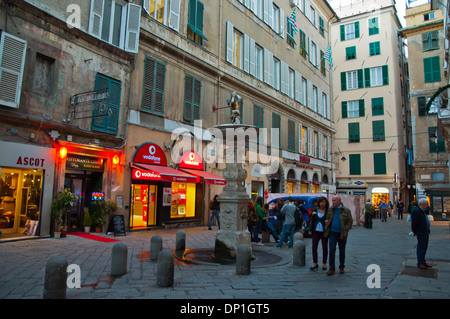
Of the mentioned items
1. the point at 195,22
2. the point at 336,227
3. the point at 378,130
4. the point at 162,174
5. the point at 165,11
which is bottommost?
the point at 336,227

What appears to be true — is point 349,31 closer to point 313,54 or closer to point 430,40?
point 430,40

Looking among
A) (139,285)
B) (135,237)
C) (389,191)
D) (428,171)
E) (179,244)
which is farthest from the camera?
(389,191)

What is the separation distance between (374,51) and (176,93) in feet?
101

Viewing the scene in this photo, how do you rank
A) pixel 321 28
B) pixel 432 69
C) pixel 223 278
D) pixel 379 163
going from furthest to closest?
pixel 379 163
pixel 432 69
pixel 321 28
pixel 223 278

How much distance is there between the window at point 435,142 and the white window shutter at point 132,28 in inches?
1100

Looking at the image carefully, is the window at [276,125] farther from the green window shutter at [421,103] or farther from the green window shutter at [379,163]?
the green window shutter at [379,163]

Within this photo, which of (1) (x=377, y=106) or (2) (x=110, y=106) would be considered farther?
(1) (x=377, y=106)

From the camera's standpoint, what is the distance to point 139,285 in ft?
17.8

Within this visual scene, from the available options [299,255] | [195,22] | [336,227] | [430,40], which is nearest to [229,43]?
[195,22]

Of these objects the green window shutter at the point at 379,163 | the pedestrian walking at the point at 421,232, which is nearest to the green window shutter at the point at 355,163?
the green window shutter at the point at 379,163

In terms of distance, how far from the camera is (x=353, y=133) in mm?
37188

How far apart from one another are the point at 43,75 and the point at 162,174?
5.05 meters
